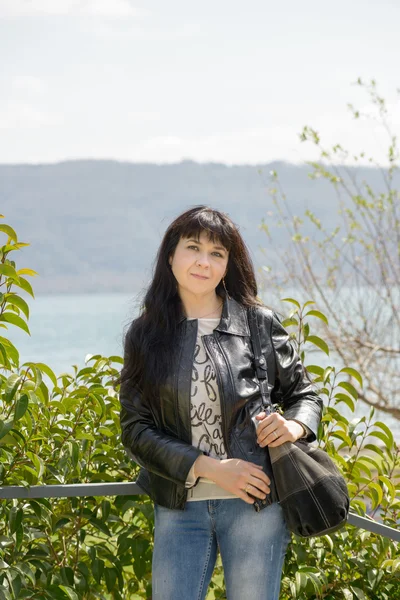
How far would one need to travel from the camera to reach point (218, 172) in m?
70.9

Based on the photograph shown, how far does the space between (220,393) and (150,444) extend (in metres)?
0.20

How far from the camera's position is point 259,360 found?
6.22ft

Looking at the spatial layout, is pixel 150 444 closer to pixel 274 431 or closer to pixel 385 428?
pixel 274 431

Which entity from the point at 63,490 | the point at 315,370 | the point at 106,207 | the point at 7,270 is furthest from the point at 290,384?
the point at 106,207

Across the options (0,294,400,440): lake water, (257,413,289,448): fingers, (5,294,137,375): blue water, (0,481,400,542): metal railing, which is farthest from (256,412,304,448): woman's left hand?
(5,294,137,375): blue water

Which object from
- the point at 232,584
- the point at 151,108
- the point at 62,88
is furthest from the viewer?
the point at 62,88

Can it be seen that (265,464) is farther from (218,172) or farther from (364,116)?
(218,172)

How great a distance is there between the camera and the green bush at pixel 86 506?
6.35 feet

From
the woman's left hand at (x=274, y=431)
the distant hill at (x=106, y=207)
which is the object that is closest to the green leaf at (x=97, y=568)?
the woman's left hand at (x=274, y=431)

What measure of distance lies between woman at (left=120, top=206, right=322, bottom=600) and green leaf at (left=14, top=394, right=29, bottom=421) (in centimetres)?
23

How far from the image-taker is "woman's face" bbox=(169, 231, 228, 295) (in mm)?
1972

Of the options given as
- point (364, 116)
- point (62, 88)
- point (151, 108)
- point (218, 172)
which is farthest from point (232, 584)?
point (62, 88)

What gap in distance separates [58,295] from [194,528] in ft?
213

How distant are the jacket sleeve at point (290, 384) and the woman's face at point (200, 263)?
0.19 meters
